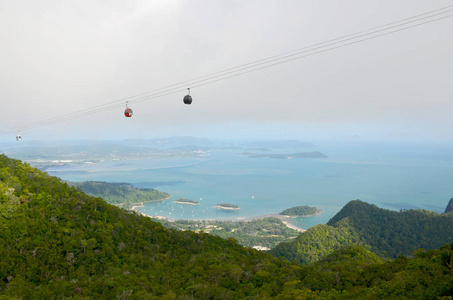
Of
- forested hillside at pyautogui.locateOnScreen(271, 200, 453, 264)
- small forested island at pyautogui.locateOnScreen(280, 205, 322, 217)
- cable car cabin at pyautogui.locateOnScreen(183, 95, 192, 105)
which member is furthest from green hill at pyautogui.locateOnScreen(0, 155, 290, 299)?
small forested island at pyautogui.locateOnScreen(280, 205, 322, 217)

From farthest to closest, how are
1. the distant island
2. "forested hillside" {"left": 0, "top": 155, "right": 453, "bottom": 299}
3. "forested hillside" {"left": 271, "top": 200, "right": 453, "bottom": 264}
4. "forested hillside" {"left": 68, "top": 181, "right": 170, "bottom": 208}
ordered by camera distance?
"forested hillside" {"left": 68, "top": 181, "right": 170, "bottom": 208} < the distant island < "forested hillside" {"left": 271, "top": 200, "right": 453, "bottom": 264} < "forested hillside" {"left": 0, "top": 155, "right": 453, "bottom": 299}

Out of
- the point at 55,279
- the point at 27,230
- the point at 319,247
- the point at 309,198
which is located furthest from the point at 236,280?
the point at 309,198

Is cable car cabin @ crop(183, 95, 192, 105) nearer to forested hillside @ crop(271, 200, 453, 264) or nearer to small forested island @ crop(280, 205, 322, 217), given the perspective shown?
forested hillside @ crop(271, 200, 453, 264)

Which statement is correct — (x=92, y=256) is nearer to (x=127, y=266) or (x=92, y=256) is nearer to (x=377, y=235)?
(x=127, y=266)

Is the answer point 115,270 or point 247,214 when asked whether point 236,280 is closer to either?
point 115,270

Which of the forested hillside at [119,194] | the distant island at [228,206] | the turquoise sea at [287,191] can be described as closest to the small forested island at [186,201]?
the turquoise sea at [287,191]

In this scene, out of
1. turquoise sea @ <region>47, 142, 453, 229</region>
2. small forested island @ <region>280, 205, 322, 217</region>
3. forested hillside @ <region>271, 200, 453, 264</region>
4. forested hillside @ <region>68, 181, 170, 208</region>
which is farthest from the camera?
forested hillside @ <region>68, 181, 170, 208</region>
